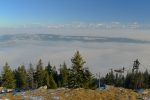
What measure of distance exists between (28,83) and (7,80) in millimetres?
22770

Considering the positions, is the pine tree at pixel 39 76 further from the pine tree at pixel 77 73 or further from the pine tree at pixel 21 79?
→ the pine tree at pixel 77 73

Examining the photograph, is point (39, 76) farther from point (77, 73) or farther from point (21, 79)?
point (77, 73)

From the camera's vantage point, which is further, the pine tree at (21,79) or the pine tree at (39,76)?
the pine tree at (21,79)

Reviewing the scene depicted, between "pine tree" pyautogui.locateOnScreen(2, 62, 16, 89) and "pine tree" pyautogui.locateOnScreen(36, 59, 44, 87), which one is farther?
"pine tree" pyautogui.locateOnScreen(36, 59, 44, 87)

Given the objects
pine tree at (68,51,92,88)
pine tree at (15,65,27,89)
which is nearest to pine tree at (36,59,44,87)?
pine tree at (15,65,27,89)

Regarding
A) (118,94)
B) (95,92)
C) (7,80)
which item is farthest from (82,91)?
(7,80)

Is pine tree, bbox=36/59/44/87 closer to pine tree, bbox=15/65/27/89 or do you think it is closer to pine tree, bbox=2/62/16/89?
pine tree, bbox=15/65/27/89

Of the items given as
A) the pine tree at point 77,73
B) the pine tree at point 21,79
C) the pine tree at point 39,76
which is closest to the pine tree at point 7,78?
the pine tree at point 39,76

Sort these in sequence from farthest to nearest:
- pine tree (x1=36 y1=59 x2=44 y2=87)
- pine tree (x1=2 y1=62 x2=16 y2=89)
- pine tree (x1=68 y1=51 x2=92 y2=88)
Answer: pine tree (x1=36 y1=59 x2=44 y2=87), pine tree (x1=2 y1=62 x2=16 y2=89), pine tree (x1=68 y1=51 x2=92 y2=88)

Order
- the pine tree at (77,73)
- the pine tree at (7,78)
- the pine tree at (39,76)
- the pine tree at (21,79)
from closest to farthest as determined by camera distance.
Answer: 1. the pine tree at (77,73)
2. the pine tree at (7,78)
3. the pine tree at (39,76)
4. the pine tree at (21,79)

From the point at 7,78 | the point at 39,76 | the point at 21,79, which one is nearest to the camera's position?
the point at 7,78

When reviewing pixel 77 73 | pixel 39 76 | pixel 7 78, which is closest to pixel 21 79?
pixel 39 76

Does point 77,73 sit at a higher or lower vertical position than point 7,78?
higher

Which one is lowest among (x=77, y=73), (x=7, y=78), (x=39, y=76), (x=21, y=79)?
(x=21, y=79)
